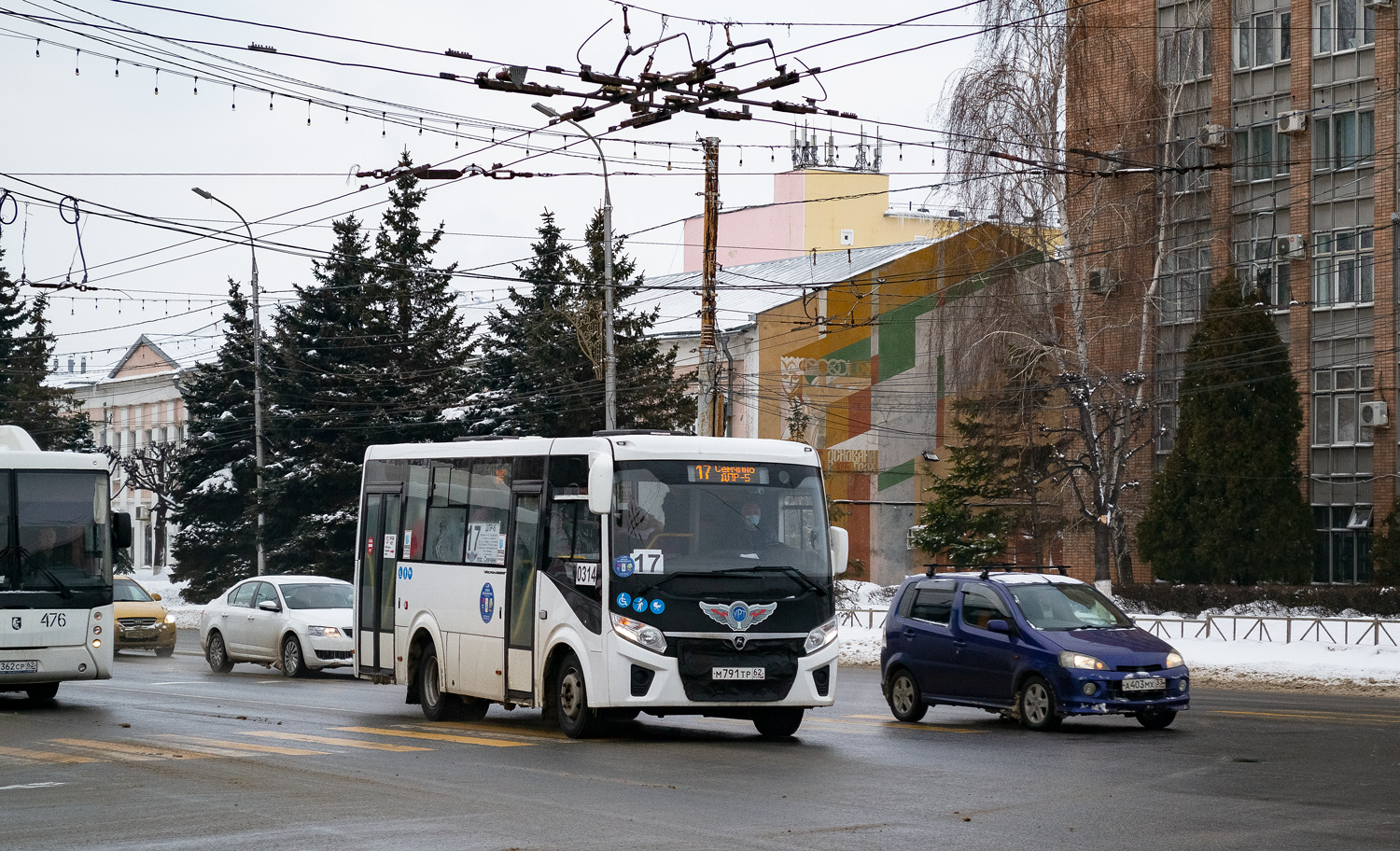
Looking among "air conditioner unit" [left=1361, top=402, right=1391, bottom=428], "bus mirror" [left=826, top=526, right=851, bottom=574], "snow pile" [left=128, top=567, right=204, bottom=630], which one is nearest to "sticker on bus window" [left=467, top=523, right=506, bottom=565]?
"bus mirror" [left=826, top=526, right=851, bottom=574]

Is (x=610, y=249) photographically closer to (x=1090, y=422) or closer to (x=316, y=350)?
(x=1090, y=422)

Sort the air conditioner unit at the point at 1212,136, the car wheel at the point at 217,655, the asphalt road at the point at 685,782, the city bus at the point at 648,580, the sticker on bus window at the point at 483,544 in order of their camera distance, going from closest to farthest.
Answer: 1. the asphalt road at the point at 685,782
2. the city bus at the point at 648,580
3. the sticker on bus window at the point at 483,544
4. the car wheel at the point at 217,655
5. the air conditioner unit at the point at 1212,136

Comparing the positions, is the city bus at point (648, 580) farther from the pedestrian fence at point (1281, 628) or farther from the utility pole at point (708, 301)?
the utility pole at point (708, 301)

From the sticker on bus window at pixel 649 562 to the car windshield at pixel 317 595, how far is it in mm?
12491

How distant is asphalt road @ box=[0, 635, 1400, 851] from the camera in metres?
9.58

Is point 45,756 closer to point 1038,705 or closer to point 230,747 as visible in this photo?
point 230,747

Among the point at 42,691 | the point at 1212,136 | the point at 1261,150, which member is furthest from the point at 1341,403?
the point at 42,691

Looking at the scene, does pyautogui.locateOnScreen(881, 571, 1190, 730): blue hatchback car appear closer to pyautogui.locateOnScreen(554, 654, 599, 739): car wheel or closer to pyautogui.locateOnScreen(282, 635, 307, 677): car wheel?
pyautogui.locateOnScreen(554, 654, 599, 739): car wheel

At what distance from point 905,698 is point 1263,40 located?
3446cm

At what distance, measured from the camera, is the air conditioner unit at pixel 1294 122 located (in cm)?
4494

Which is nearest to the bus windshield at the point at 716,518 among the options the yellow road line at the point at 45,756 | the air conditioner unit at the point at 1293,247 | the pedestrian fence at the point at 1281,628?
the yellow road line at the point at 45,756

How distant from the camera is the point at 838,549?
16.5m

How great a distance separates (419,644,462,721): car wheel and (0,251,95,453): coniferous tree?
184 feet

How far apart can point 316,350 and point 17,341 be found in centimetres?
2258
